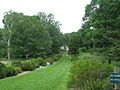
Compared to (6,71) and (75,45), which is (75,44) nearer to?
(75,45)

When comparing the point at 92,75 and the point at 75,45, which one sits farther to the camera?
the point at 75,45

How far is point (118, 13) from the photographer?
26.8m

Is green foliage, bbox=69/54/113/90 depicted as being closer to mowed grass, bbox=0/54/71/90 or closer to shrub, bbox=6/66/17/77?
mowed grass, bbox=0/54/71/90

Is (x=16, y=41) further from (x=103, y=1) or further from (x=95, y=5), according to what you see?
(x=103, y=1)

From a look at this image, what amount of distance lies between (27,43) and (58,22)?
34266 millimetres

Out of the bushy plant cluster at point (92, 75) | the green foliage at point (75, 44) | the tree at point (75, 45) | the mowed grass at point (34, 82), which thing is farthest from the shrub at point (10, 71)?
the tree at point (75, 45)

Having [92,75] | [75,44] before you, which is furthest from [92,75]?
[75,44]

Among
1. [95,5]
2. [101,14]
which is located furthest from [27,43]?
[101,14]

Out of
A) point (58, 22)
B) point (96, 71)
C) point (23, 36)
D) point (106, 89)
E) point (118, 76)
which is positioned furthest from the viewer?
point (58, 22)

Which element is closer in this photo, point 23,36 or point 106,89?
point 106,89

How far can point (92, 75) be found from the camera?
11.4 meters

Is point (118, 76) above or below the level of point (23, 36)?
below

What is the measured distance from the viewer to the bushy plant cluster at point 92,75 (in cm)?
1080

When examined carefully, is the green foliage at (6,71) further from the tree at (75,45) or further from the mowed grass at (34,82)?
the tree at (75,45)
